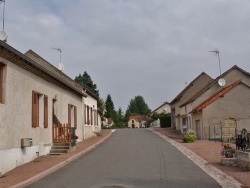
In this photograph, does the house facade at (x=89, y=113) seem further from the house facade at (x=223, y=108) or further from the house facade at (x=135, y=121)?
the house facade at (x=135, y=121)

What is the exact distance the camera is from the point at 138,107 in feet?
505

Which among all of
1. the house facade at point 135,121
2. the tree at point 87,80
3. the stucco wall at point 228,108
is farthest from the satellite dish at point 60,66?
the house facade at point 135,121

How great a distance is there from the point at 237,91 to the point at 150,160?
18494mm

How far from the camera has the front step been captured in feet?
68.4

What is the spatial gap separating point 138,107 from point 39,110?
13521cm

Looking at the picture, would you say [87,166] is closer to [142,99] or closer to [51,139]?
[51,139]

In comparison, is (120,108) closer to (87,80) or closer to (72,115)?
(87,80)

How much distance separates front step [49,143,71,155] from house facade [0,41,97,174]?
1.01ft

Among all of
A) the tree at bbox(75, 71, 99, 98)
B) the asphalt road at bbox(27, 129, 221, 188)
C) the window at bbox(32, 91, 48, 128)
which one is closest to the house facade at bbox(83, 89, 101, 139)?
the window at bbox(32, 91, 48, 128)

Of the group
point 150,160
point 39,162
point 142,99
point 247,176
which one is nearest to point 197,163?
point 150,160

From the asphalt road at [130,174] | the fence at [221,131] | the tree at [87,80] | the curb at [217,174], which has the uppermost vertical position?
the tree at [87,80]

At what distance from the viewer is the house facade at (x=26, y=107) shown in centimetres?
1438

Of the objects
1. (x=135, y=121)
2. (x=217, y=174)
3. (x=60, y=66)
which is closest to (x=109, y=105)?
(x=135, y=121)

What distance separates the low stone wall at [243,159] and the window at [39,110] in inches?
369
